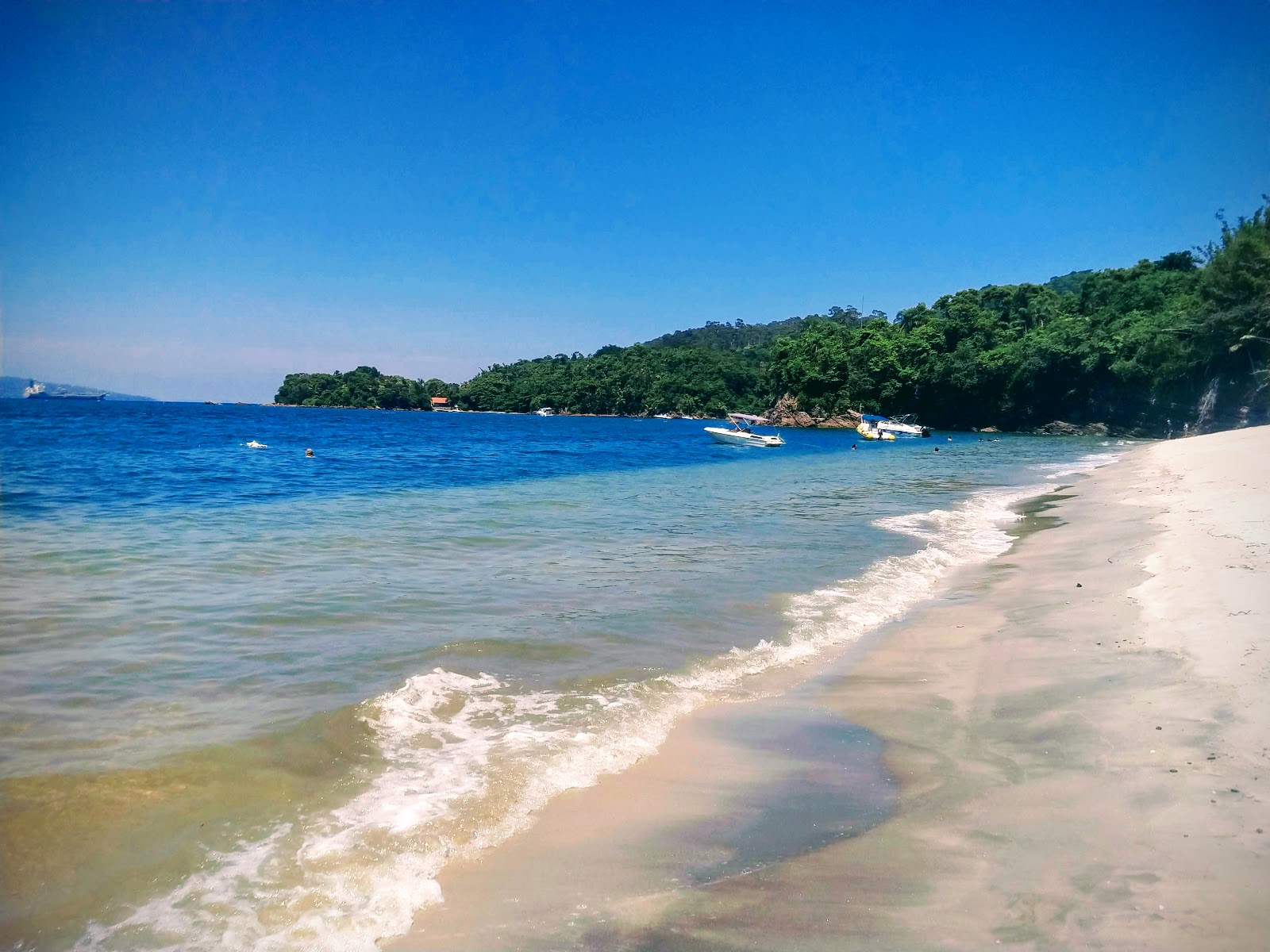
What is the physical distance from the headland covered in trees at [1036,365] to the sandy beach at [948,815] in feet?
177

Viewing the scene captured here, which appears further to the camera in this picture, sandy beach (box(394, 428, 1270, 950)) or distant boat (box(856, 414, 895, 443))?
distant boat (box(856, 414, 895, 443))

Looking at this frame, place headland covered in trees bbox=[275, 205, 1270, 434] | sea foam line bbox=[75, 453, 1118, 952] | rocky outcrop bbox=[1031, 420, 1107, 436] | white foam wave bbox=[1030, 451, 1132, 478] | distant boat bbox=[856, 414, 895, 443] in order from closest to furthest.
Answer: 1. sea foam line bbox=[75, 453, 1118, 952]
2. white foam wave bbox=[1030, 451, 1132, 478]
3. headland covered in trees bbox=[275, 205, 1270, 434]
4. distant boat bbox=[856, 414, 895, 443]
5. rocky outcrop bbox=[1031, 420, 1107, 436]

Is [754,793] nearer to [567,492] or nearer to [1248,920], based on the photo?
[1248,920]

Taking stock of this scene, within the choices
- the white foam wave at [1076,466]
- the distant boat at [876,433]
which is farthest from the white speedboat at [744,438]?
the white foam wave at [1076,466]

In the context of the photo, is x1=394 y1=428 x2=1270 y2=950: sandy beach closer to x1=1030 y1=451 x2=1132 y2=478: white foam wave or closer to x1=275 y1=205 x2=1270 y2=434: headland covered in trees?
x1=1030 y1=451 x2=1132 y2=478: white foam wave

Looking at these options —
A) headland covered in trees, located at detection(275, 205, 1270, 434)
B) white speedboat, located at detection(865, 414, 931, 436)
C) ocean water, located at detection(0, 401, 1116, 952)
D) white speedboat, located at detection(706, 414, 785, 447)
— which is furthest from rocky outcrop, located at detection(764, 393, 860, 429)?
ocean water, located at detection(0, 401, 1116, 952)

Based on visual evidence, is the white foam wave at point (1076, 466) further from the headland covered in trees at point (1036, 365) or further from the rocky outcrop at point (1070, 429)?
the rocky outcrop at point (1070, 429)

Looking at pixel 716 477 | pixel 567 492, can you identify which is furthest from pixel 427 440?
pixel 567 492

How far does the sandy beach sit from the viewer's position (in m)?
3.17

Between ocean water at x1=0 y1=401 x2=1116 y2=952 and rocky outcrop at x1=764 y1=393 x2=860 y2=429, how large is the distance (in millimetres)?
82175

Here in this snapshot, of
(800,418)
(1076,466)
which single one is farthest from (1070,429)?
(1076,466)

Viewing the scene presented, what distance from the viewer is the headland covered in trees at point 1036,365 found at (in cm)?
5366

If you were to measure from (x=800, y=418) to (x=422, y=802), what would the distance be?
101348mm

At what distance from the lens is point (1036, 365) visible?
81.4m
